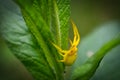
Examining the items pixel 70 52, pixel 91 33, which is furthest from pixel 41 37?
pixel 91 33

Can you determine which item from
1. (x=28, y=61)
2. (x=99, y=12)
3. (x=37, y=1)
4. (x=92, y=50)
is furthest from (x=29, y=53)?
(x=99, y=12)

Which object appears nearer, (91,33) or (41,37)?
(41,37)

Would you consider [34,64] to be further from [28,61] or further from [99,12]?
[99,12]

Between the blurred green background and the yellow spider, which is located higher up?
the yellow spider

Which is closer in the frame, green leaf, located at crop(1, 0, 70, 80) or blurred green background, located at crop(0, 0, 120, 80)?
green leaf, located at crop(1, 0, 70, 80)

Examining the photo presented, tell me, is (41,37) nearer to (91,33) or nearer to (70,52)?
(70,52)
